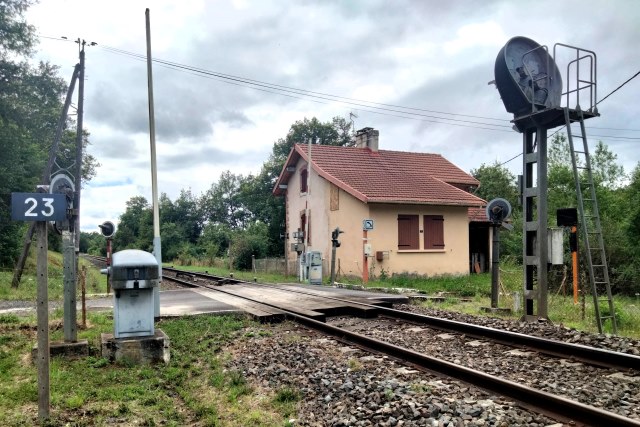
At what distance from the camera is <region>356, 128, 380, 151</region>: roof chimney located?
1138 inches

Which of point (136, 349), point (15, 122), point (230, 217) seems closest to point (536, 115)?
point (136, 349)

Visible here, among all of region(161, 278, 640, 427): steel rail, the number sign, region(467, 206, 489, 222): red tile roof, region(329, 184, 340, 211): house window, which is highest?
region(329, 184, 340, 211): house window

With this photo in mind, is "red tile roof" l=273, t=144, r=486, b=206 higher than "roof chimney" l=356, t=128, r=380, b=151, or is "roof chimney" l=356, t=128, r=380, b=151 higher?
"roof chimney" l=356, t=128, r=380, b=151

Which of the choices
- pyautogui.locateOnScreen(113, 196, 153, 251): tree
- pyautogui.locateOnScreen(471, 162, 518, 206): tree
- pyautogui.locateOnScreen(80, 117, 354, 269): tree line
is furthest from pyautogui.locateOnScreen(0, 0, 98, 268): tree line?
pyautogui.locateOnScreen(113, 196, 153, 251): tree

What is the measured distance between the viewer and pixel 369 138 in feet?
95.2

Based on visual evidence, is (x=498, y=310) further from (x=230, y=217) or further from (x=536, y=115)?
(x=230, y=217)

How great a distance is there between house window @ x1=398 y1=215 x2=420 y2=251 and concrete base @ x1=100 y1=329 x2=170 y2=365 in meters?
17.5

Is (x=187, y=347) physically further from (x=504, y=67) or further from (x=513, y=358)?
(x=504, y=67)

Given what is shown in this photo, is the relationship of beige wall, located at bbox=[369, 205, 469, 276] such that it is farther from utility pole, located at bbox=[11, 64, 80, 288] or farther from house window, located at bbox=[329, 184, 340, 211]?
utility pole, located at bbox=[11, 64, 80, 288]

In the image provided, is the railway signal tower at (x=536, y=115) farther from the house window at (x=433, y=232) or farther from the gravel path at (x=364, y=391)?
the house window at (x=433, y=232)

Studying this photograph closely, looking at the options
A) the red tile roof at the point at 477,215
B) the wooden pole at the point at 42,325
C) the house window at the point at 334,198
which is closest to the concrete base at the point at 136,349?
the wooden pole at the point at 42,325

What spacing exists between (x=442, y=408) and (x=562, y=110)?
726 centimetres

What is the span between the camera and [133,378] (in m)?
5.80

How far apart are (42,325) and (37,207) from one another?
1041 millimetres
